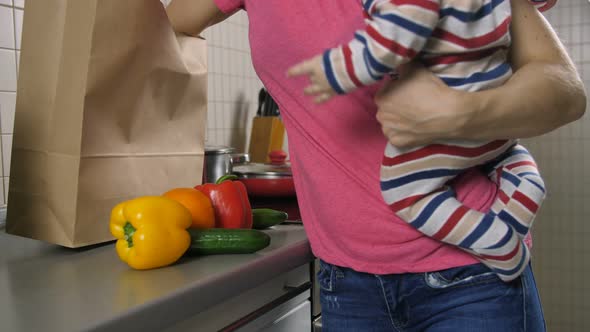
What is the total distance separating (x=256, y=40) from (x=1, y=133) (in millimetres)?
636

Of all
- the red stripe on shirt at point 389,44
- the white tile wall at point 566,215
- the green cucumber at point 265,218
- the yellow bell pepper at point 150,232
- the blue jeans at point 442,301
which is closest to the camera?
the red stripe on shirt at point 389,44

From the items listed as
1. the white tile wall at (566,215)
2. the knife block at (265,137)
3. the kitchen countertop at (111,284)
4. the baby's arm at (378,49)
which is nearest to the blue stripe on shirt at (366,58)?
the baby's arm at (378,49)

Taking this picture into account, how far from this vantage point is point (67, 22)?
2.91 feet

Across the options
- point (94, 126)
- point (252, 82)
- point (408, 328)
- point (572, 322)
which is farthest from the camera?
point (572, 322)

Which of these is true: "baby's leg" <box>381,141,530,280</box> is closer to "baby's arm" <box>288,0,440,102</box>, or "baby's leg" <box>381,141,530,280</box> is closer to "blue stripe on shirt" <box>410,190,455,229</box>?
"blue stripe on shirt" <box>410,190,455,229</box>

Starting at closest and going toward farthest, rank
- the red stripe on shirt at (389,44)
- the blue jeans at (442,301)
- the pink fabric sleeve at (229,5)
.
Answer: the red stripe on shirt at (389,44)
the blue jeans at (442,301)
the pink fabric sleeve at (229,5)

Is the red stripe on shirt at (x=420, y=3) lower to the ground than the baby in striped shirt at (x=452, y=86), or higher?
higher

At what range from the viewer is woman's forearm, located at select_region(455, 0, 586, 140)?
2.08ft

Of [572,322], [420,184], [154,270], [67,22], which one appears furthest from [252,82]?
[572,322]

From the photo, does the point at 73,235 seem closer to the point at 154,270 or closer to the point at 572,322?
the point at 154,270

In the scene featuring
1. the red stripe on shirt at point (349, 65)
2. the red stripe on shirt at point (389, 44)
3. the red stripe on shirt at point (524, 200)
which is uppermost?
the red stripe on shirt at point (389, 44)

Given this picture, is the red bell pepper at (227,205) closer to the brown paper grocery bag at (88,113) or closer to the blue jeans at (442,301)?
the brown paper grocery bag at (88,113)

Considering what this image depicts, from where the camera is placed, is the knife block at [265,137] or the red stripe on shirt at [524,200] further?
the knife block at [265,137]

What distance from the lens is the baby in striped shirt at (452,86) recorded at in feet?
1.96
